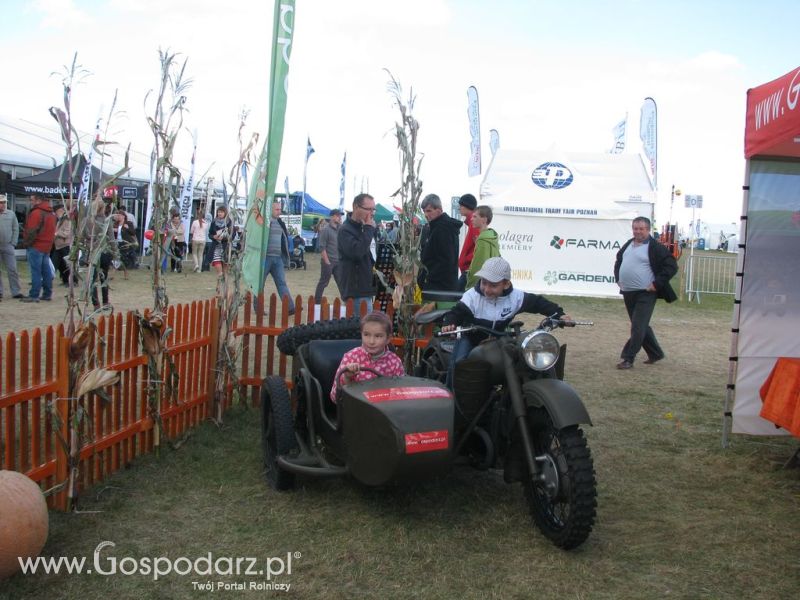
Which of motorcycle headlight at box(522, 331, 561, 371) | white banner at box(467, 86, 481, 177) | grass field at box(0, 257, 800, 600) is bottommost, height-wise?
grass field at box(0, 257, 800, 600)

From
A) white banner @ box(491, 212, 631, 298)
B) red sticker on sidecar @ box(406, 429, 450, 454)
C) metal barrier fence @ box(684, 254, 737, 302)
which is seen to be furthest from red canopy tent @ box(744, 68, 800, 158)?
metal barrier fence @ box(684, 254, 737, 302)

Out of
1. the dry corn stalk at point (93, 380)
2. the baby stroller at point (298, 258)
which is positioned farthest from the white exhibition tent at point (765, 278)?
the baby stroller at point (298, 258)

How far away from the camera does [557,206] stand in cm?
1795

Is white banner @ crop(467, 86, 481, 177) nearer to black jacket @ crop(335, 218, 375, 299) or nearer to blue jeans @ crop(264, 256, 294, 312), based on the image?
blue jeans @ crop(264, 256, 294, 312)

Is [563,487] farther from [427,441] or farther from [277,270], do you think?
[277,270]

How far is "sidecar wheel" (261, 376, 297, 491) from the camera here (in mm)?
4426

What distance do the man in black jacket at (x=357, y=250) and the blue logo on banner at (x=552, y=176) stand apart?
1135 centimetres

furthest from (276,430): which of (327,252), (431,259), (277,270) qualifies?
(327,252)

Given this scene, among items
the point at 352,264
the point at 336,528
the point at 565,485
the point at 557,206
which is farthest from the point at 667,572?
the point at 557,206

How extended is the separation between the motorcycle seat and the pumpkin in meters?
1.67

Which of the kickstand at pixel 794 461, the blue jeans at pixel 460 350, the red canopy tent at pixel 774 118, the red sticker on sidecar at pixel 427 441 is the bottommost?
the kickstand at pixel 794 461

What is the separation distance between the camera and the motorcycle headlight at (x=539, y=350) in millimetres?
3783

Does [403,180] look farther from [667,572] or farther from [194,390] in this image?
[667,572]

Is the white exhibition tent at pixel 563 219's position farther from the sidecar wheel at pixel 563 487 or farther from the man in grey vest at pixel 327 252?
the sidecar wheel at pixel 563 487
